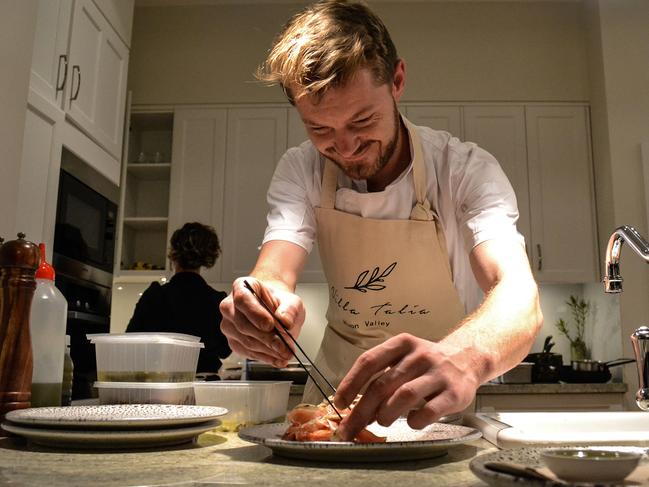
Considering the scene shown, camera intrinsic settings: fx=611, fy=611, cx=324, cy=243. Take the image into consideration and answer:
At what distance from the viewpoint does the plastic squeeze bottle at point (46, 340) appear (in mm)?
924

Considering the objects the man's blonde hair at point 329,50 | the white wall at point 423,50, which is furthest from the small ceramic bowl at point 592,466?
the white wall at point 423,50

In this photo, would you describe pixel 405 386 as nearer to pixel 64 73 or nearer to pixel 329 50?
pixel 329 50

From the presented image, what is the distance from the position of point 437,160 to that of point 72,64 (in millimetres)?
1566

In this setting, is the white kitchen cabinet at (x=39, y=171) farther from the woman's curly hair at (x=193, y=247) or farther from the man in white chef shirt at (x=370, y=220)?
the man in white chef shirt at (x=370, y=220)

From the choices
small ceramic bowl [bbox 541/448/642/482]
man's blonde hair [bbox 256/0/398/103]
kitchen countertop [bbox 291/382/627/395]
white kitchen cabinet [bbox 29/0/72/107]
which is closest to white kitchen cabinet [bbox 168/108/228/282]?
kitchen countertop [bbox 291/382/627/395]

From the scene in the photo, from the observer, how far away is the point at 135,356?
35.7 inches

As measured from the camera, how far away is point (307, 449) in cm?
62

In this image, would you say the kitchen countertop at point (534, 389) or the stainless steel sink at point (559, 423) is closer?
the stainless steel sink at point (559, 423)

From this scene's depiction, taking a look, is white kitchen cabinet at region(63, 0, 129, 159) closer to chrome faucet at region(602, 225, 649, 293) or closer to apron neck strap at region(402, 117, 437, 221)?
apron neck strap at region(402, 117, 437, 221)

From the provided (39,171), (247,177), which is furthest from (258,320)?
(247,177)

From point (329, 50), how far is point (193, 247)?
6.02 feet

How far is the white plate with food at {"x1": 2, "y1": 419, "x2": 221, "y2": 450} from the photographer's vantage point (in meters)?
0.69

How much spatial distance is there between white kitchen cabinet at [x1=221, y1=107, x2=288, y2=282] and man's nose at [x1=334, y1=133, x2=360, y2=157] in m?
2.20

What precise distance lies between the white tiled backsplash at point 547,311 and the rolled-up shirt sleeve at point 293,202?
80.0 inches
